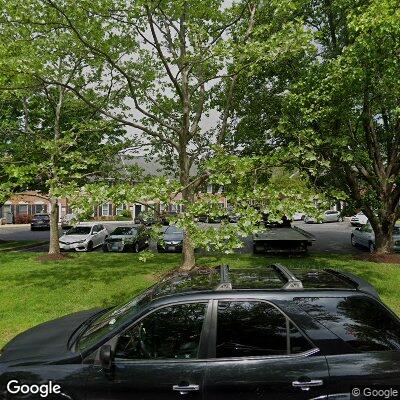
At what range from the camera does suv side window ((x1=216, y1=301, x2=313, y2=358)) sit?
12.6 feet

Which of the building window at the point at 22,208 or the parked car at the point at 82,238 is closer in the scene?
the parked car at the point at 82,238

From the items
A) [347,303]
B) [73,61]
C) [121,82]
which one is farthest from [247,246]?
[347,303]

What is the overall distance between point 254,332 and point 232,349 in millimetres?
257

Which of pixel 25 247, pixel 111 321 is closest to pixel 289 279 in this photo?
pixel 111 321

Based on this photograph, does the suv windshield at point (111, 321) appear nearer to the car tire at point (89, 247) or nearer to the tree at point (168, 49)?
the tree at point (168, 49)

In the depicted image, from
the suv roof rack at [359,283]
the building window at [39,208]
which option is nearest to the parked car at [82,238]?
the suv roof rack at [359,283]

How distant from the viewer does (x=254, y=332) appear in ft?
12.9

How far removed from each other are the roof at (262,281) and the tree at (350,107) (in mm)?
4516

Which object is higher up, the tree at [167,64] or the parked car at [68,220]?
the tree at [167,64]

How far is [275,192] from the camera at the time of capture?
858cm

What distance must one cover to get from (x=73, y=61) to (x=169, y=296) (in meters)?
15.8

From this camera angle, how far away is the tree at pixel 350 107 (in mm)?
10938

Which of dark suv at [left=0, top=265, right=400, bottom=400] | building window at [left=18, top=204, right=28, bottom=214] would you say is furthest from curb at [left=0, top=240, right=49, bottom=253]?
building window at [left=18, top=204, right=28, bottom=214]

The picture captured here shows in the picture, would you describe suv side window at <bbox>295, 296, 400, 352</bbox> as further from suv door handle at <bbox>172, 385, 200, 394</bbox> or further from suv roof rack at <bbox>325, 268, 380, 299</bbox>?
suv door handle at <bbox>172, 385, 200, 394</bbox>
